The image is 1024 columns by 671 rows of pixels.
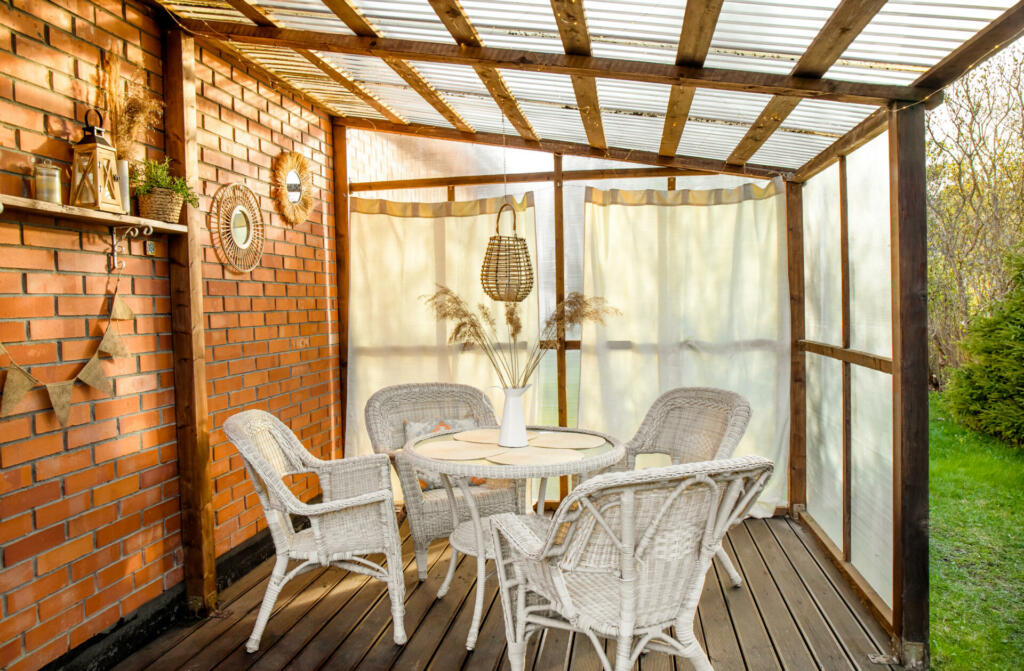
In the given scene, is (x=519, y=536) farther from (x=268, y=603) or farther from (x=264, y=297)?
(x=264, y=297)

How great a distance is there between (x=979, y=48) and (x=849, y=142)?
103cm

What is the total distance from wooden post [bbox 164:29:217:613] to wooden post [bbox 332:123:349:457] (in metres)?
1.47

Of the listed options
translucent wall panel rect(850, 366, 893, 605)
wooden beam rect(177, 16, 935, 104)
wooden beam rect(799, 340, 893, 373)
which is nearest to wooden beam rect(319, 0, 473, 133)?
wooden beam rect(177, 16, 935, 104)

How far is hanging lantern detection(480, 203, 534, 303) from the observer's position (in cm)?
338

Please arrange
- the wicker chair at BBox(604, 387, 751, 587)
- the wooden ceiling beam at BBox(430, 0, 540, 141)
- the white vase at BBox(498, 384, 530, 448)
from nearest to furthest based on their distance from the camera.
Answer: the wooden ceiling beam at BBox(430, 0, 540, 141)
the white vase at BBox(498, 384, 530, 448)
the wicker chair at BBox(604, 387, 751, 587)

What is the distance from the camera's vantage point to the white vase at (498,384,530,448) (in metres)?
2.79

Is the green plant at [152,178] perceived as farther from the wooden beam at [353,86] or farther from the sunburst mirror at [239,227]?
the wooden beam at [353,86]

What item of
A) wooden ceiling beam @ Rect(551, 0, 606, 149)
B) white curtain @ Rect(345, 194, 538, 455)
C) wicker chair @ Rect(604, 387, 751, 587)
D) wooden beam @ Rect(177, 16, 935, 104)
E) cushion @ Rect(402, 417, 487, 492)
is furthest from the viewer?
white curtain @ Rect(345, 194, 538, 455)

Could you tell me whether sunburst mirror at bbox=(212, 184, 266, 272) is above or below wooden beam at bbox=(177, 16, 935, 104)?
below

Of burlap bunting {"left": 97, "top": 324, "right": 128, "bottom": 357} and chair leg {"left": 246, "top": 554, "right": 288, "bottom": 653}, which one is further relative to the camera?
chair leg {"left": 246, "top": 554, "right": 288, "bottom": 653}

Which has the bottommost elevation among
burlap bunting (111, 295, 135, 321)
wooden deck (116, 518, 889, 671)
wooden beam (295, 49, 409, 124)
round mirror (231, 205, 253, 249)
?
wooden deck (116, 518, 889, 671)

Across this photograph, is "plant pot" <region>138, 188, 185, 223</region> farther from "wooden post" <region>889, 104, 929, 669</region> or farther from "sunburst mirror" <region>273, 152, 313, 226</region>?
"wooden post" <region>889, 104, 929, 669</region>

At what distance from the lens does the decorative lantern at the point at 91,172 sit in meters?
2.20

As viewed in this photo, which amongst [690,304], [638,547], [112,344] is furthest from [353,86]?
[638,547]
